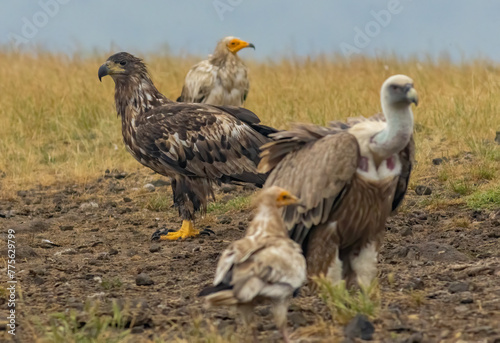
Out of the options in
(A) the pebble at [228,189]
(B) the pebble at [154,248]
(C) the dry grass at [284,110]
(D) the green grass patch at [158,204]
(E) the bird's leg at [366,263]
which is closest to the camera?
(E) the bird's leg at [366,263]

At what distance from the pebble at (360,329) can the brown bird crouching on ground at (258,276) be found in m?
0.40

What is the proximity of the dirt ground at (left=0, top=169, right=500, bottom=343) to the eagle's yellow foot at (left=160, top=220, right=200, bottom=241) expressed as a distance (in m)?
0.13

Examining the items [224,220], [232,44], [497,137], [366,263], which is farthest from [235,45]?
[366,263]

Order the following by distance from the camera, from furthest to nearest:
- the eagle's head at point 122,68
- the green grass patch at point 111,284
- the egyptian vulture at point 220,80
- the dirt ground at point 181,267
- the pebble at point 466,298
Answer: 1. the egyptian vulture at point 220,80
2. the eagle's head at point 122,68
3. the green grass patch at point 111,284
4. the pebble at point 466,298
5. the dirt ground at point 181,267

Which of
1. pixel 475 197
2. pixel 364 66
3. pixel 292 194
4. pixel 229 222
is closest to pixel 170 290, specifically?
pixel 292 194

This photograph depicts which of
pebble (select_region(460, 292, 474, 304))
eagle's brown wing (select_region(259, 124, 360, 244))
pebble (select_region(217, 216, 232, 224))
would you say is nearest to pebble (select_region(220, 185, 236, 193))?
pebble (select_region(217, 216, 232, 224))

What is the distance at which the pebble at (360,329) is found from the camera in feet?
15.1

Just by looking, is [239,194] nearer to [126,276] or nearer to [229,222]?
[229,222]

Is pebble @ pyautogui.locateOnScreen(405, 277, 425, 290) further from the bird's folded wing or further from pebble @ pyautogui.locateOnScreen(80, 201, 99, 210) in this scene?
pebble @ pyautogui.locateOnScreen(80, 201, 99, 210)

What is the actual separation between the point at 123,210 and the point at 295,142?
15.8 feet

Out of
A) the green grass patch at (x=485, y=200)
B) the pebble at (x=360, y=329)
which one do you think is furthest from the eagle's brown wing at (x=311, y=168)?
the green grass patch at (x=485, y=200)

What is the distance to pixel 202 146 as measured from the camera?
8.46m

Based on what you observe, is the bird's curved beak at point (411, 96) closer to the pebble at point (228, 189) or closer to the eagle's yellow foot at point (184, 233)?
the eagle's yellow foot at point (184, 233)

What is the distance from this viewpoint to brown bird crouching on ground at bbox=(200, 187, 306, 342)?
4211 millimetres
